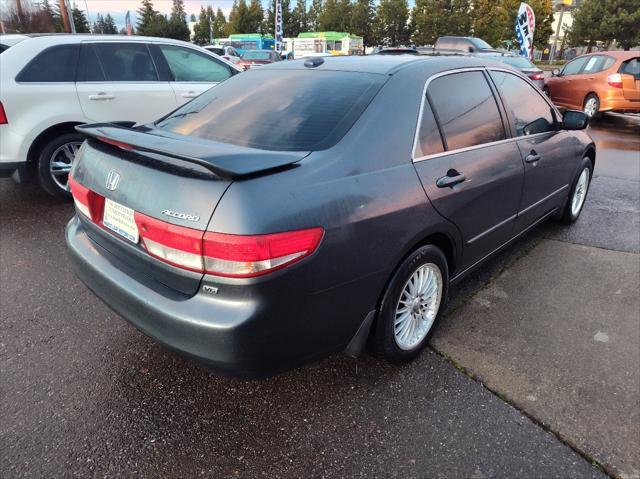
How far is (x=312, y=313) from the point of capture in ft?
6.39

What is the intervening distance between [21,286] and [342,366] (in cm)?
242

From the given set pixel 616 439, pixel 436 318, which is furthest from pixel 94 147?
pixel 616 439

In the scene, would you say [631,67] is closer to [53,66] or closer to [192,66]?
[192,66]

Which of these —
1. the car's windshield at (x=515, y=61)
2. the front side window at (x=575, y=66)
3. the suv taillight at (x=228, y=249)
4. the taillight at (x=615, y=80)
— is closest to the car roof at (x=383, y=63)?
the suv taillight at (x=228, y=249)

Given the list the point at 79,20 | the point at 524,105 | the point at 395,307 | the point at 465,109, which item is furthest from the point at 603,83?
the point at 79,20

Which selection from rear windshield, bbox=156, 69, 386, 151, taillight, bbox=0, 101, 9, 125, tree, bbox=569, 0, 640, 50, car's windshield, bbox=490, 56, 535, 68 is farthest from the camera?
tree, bbox=569, 0, 640, 50

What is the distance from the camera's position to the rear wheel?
11.2 m

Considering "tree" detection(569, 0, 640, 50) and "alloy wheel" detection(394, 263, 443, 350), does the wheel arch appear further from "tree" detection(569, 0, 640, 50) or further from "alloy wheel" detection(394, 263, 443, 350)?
"tree" detection(569, 0, 640, 50)

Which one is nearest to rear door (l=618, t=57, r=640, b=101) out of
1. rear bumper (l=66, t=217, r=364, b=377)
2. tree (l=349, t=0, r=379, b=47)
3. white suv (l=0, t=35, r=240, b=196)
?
white suv (l=0, t=35, r=240, b=196)

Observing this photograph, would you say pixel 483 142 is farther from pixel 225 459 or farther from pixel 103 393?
pixel 103 393

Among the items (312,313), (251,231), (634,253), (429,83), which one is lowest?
(634,253)

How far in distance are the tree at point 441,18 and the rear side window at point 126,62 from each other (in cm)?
4920

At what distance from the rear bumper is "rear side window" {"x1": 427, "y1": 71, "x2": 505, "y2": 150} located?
125cm

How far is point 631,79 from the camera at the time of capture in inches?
416
